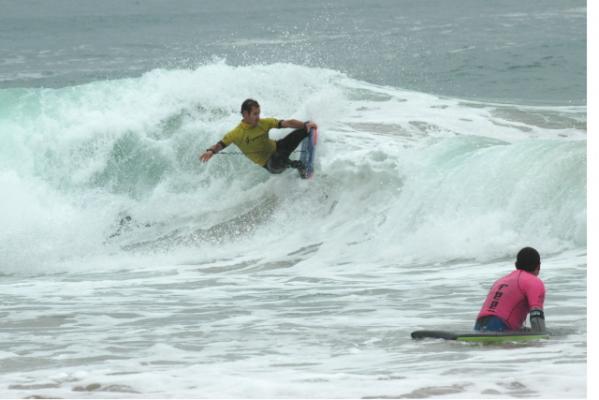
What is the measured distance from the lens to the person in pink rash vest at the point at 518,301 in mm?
7840

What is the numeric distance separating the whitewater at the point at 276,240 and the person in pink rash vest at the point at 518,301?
0.19 m

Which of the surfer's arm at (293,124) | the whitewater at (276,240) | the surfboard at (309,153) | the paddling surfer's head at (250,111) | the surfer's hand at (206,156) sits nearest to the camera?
the whitewater at (276,240)

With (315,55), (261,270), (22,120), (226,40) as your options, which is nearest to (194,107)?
(22,120)

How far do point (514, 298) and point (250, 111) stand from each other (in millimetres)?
6143

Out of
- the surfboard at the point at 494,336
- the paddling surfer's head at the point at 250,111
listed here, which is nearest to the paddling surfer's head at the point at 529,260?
the surfboard at the point at 494,336

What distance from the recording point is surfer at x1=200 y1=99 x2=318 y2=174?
13.4 meters

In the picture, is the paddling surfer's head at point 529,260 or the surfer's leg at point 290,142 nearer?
the paddling surfer's head at point 529,260

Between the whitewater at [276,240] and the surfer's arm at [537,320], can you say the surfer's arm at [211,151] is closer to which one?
the whitewater at [276,240]

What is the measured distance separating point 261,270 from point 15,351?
→ 481cm

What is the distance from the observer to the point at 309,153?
14930mm

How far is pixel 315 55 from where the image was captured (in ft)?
117

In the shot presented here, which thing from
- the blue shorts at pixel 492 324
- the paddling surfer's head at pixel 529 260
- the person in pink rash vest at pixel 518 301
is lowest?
the blue shorts at pixel 492 324

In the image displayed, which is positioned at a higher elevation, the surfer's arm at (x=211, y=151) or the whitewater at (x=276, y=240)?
the surfer's arm at (x=211, y=151)

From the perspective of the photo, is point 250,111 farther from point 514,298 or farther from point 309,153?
point 514,298
